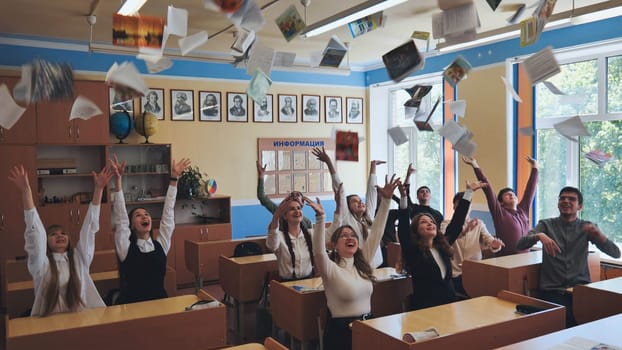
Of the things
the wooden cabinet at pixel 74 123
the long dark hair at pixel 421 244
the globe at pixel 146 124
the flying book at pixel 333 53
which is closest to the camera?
the long dark hair at pixel 421 244

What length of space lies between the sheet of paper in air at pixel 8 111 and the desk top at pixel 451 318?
7.46 feet

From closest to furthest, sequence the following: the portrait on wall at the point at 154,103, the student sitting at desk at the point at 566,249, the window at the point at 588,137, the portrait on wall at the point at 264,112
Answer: the student sitting at desk at the point at 566,249, the window at the point at 588,137, the portrait on wall at the point at 154,103, the portrait on wall at the point at 264,112

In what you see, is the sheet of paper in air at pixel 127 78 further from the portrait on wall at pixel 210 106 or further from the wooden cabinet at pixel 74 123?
the portrait on wall at pixel 210 106

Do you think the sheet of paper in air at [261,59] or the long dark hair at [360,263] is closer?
the long dark hair at [360,263]

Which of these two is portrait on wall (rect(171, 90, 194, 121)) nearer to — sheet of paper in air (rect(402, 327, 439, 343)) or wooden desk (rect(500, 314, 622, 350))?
sheet of paper in air (rect(402, 327, 439, 343))

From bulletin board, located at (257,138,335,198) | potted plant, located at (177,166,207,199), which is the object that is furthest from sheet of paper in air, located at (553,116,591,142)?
bulletin board, located at (257,138,335,198)

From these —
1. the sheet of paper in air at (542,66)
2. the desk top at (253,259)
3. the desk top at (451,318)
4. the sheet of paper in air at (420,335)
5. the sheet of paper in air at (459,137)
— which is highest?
the sheet of paper in air at (542,66)

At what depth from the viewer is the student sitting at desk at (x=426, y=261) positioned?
350cm

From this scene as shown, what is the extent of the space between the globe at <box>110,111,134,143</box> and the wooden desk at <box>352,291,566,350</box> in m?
4.74

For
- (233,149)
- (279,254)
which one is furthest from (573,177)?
(233,149)

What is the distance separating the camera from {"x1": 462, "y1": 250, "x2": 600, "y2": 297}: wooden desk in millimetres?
3953

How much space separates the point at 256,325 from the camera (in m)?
4.57

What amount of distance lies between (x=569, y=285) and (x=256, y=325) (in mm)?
2442

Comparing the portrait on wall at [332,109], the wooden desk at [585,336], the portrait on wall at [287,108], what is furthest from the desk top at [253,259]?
the portrait on wall at [332,109]
